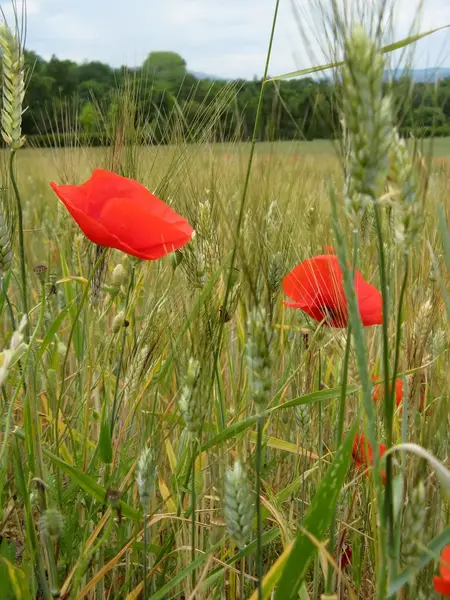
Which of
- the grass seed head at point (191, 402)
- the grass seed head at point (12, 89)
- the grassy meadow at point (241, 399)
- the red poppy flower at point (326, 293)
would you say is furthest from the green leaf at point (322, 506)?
the grass seed head at point (12, 89)

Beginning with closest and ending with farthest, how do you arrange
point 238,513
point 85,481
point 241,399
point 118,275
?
1. point 238,513
2. point 85,481
3. point 118,275
4. point 241,399

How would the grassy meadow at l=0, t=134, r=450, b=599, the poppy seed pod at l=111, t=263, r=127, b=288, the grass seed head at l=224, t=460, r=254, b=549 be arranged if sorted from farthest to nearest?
1. the poppy seed pod at l=111, t=263, r=127, b=288
2. the grassy meadow at l=0, t=134, r=450, b=599
3. the grass seed head at l=224, t=460, r=254, b=549

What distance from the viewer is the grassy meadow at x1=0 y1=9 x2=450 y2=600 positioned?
1.15ft

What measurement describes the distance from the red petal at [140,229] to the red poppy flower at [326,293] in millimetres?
113

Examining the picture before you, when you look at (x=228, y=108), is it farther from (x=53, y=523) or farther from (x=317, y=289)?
(x=53, y=523)

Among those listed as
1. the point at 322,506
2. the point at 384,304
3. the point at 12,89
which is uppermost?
the point at 12,89

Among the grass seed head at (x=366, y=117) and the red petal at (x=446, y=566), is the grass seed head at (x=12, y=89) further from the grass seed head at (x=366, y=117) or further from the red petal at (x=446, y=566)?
the red petal at (x=446, y=566)

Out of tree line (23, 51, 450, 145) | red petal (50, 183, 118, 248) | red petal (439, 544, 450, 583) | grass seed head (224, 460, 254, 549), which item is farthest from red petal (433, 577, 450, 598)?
red petal (50, 183, 118, 248)

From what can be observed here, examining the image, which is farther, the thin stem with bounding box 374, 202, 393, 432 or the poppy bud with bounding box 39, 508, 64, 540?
the poppy bud with bounding box 39, 508, 64, 540

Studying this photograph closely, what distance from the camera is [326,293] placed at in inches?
24.8

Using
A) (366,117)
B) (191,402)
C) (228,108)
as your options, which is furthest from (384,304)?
(228,108)

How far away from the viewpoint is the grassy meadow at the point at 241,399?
0.35m

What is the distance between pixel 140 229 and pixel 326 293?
183 millimetres

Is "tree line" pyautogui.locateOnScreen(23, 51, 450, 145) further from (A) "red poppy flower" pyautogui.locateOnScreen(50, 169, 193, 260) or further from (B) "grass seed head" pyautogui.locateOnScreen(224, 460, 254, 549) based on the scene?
(B) "grass seed head" pyautogui.locateOnScreen(224, 460, 254, 549)
